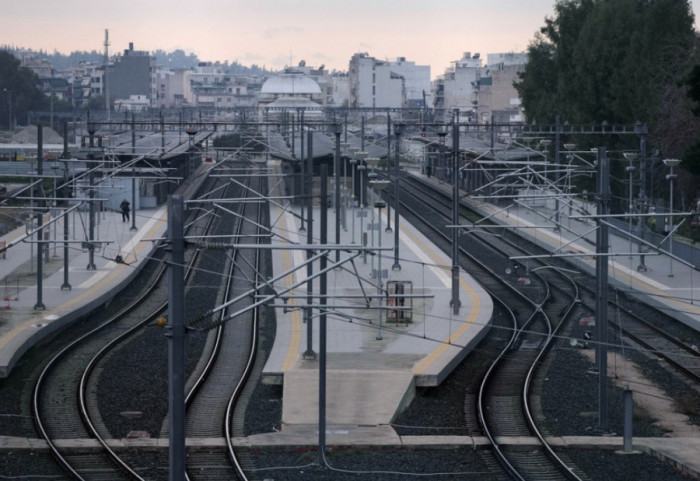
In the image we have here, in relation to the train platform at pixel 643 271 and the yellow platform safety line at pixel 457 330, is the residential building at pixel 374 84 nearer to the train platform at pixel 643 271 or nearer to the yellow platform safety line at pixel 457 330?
the train platform at pixel 643 271

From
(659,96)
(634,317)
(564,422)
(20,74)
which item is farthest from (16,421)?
(20,74)

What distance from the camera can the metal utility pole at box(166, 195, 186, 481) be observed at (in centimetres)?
864

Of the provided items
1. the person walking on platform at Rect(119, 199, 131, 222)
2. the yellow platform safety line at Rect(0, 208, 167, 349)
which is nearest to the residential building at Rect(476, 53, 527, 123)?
the person walking on platform at Rect(119, 199, 131, 222)

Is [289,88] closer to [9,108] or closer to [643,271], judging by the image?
[9,108]

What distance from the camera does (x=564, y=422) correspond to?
13461 mm

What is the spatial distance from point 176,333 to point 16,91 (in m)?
81.6

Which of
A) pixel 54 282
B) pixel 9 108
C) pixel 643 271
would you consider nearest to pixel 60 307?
pixel 54 282

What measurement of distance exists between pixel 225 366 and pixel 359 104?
9530 centimetres

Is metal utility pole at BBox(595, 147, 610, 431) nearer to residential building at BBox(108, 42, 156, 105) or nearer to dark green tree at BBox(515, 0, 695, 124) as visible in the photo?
dark green tree at BBox(515, 0, 695, 124)

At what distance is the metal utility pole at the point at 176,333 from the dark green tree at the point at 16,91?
7719 centimetres

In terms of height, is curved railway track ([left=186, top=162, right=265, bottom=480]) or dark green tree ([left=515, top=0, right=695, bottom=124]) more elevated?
dark green tree ([left=515, top=0, right=695, bottom=124])

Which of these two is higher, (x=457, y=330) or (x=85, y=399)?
(x=457, y=330)

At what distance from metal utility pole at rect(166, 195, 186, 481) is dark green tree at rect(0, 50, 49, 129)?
253ft

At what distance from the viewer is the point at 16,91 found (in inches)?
3374
